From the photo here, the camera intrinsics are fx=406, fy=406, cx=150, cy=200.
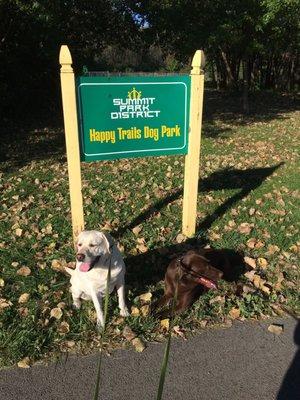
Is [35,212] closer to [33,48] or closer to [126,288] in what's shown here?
[126,288]

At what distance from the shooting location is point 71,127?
3936 millimetres

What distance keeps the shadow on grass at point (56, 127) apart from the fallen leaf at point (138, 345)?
18.1 feet

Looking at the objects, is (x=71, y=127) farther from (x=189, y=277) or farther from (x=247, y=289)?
(x=247, y=289)

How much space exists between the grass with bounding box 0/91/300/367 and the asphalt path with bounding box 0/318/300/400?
166 mm

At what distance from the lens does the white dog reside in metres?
3.07

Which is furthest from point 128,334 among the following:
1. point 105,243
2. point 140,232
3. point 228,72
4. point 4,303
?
point 228,72

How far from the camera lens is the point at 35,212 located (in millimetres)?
5730

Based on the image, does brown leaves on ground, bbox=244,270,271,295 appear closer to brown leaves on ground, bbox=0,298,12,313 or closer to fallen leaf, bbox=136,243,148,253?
fallen leaf, bbox=136,243,148,253

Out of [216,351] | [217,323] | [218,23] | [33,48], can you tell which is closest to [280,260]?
[217,323]

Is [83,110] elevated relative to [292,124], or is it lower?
elevated

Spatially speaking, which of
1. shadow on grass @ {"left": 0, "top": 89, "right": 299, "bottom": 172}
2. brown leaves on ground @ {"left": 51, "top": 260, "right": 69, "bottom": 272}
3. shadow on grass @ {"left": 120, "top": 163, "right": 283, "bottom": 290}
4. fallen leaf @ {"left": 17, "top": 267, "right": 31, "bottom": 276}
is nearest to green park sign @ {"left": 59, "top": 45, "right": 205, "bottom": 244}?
brown leaves on ground @ {"left": 51, "top": 260, "right": 69, "bottom": 272}

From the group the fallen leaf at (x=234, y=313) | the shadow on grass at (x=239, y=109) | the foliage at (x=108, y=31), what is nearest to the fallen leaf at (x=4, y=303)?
the fallen leaf at (x=234, y=313)

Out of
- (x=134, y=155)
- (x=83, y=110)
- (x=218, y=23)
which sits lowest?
(x=134, y=155)

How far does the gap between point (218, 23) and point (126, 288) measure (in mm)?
11580
